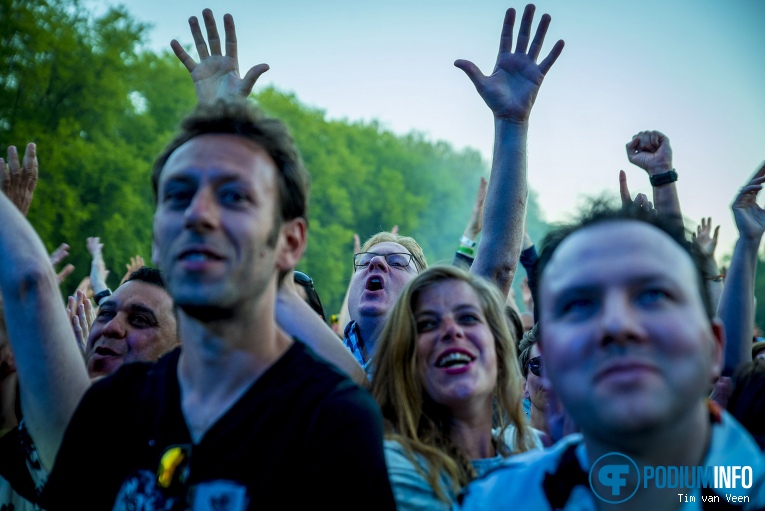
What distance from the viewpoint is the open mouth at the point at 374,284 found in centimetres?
474

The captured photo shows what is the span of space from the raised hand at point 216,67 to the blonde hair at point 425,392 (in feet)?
3.97

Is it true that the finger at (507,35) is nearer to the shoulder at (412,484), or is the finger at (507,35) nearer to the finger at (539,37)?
the finger at (539,37)

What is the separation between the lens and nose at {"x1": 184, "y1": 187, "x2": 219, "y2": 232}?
80.3 inches

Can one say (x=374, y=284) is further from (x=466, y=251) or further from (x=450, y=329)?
(x=450, y=329)

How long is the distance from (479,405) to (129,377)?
4.18 ft

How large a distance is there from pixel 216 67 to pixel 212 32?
231mm

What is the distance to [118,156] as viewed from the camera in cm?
2055

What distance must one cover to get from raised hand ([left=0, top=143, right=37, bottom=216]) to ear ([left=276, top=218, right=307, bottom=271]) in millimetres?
1753

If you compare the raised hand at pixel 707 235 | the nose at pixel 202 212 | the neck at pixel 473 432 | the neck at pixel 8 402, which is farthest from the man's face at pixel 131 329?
the raised hand at pixel 707 235

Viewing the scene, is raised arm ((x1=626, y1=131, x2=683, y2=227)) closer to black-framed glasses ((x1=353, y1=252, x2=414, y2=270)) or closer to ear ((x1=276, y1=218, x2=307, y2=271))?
black-framed glasses ((x1=353, y1=252, x2=414, y2=270))

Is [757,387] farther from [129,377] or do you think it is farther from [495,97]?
[129,377]

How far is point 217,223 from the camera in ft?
6.75

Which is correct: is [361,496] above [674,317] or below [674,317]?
below

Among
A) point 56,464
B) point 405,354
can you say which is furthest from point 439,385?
point 56,464
